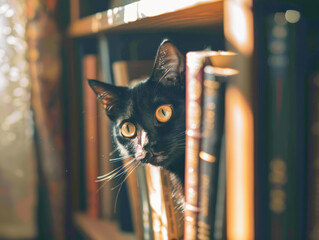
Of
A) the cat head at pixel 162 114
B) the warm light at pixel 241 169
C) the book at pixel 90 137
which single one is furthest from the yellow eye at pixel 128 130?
the warm light at pixel 241 169

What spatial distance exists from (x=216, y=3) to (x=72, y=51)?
1.96 feet

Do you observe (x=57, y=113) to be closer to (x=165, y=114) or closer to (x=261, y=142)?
(x=165, y=114)

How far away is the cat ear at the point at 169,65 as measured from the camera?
523 mm

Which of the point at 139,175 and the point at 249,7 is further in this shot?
the point at 139,175

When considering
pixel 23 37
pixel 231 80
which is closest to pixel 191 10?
pixel 231 80

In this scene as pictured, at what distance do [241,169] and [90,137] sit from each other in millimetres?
485

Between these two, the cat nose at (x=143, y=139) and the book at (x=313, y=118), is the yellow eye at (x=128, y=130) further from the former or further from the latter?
the book at (x=313, y=118)

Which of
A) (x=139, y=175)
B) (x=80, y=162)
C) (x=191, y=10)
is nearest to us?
(x=191, y=10)

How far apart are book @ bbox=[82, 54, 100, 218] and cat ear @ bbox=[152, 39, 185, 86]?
0.18 metres

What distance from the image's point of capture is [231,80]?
0.38 metres

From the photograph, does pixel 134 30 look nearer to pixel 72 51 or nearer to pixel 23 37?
pixel 72 51

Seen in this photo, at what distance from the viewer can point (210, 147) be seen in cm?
43

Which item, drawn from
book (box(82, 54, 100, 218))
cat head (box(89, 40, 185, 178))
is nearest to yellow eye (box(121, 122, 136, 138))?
cat head (box(89, 40, 185, 178))

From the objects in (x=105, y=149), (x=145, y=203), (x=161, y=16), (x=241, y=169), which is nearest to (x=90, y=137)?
(x=105, y=149)
